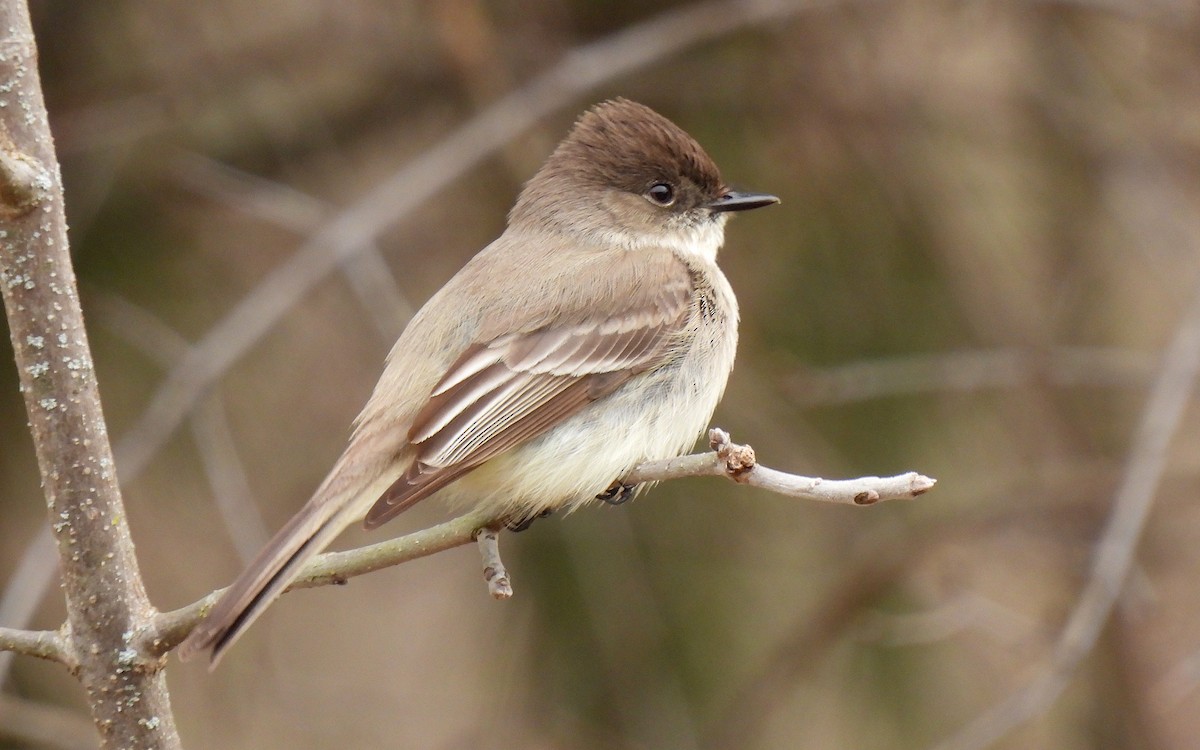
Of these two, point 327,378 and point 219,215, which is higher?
point 219,215

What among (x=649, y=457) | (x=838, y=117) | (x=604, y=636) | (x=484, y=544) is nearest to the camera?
(x=484, y=544)

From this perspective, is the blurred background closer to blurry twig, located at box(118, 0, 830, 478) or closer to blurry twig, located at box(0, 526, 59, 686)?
blurry twig, located at box(118, 0, 830, 478)

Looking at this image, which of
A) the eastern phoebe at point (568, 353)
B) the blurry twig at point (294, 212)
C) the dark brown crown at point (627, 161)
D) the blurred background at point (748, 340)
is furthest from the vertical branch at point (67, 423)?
the blurred background at point (748, 340)

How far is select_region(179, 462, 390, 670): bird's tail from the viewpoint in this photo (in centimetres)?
208

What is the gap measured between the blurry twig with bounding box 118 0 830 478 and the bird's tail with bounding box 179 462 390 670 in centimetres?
111

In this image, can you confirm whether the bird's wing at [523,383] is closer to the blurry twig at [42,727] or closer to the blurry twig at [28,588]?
the blurry twig at [28,588]

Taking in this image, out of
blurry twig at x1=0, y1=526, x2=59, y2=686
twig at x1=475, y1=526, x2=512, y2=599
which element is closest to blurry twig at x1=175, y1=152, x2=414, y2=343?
blurry twig at x1=0, y1=526, x2=59, y2=686

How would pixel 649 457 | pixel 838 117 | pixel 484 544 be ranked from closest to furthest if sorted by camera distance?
1. pixel 484 544
2. pixel 649 457
3. pixel 838 117

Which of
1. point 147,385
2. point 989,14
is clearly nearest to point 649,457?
point 147,385

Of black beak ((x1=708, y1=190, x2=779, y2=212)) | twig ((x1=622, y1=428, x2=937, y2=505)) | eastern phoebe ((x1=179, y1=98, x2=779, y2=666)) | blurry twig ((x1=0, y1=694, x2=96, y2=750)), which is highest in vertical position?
twig ((x1=622, y1=428, x2=937, y2=505))

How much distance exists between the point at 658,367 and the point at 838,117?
1.98 metres

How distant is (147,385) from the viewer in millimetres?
4910

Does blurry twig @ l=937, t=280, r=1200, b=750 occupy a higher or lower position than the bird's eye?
lower

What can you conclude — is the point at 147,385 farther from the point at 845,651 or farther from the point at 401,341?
the point at 845,651
